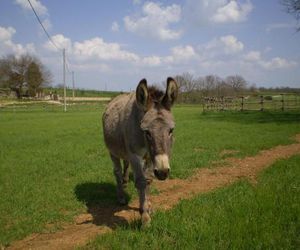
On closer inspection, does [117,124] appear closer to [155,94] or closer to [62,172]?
[155,94]

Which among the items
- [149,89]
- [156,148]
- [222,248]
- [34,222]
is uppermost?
[149,89]

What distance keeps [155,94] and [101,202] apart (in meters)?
3.17

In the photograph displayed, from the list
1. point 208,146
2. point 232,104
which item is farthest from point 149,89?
point 232,104

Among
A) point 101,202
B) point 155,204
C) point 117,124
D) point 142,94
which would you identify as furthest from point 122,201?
point 142,94

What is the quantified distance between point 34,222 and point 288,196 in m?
4.54

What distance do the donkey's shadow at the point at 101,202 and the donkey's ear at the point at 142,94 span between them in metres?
2.05

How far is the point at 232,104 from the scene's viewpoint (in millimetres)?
43344

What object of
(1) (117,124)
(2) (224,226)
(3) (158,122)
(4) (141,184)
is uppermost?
(3) (158,122)

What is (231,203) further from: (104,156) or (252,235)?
(104,156)

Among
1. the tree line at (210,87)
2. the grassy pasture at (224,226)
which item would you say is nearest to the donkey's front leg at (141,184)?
the grassy pasture at (224,226)

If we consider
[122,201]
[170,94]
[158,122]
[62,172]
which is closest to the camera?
[158,122]

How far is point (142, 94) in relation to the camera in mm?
5484

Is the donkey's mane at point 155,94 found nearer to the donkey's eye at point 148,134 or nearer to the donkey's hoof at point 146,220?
the donkey's eye at point 148,134

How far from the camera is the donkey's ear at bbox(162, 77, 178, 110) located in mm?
5367
